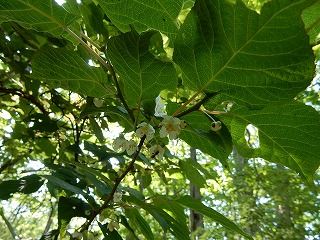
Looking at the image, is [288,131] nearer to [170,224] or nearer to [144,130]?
[144,130]

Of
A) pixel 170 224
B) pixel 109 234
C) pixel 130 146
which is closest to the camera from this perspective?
pixel 130 146

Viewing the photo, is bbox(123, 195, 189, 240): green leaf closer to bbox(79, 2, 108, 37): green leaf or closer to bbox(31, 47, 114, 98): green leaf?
bbox(31, 47, 114, 98): green leaf

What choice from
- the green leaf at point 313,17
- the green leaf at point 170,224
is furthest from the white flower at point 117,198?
the green leaf at point 313,17

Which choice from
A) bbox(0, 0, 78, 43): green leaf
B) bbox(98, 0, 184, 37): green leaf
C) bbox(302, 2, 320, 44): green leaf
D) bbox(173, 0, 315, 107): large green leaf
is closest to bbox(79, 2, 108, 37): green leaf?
bbox(0, 0, 78, 43): green leaf

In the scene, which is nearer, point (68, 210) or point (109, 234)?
point (68, 210)

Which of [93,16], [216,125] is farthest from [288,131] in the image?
[93,16]

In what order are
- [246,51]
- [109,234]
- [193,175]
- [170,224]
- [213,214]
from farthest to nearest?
1. [193,175]
2. [109,234]
3. [170,224]
4. [213,214]
5. [246,51]

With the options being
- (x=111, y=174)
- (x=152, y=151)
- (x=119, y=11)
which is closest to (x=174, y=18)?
(x=119, y=11)

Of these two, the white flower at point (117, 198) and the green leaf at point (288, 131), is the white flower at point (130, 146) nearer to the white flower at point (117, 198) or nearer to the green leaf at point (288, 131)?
the white flower at point (117, 198)
